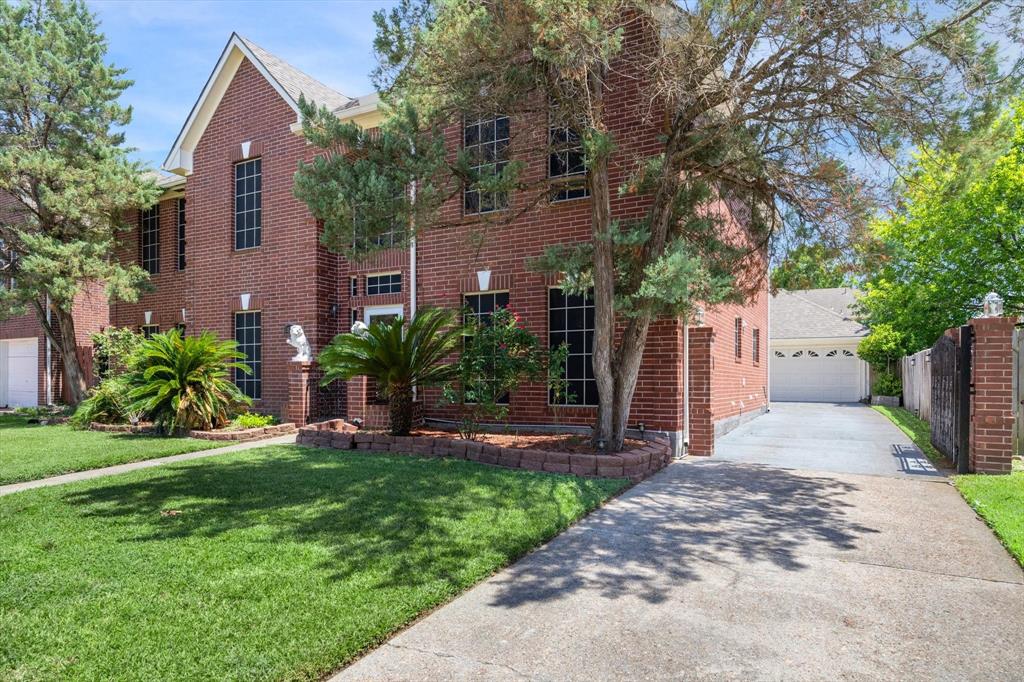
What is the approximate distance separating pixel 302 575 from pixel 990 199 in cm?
2058

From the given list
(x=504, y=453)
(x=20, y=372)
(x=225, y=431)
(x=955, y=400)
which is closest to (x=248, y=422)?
(x=225, y=431)

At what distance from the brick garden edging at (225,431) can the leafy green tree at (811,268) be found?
881 cm

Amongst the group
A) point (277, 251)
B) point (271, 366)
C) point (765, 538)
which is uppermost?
point (277, 251)

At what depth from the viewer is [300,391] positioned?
36.6ft

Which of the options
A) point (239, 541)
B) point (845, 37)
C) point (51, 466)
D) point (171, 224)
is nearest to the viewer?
point (239, 541)

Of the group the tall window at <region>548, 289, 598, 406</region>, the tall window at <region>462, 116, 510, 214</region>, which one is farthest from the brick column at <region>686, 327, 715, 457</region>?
the tall window at <region>462, 116, 510, 214</region>

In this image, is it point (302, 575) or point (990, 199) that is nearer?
point (302, 575)

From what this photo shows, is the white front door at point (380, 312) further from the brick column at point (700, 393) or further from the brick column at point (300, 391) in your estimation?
the brick column at point (700, 393)

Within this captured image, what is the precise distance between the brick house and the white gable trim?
3 centimetres

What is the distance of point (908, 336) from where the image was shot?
20.1 m

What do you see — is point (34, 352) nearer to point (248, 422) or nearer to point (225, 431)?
point (248, 422)

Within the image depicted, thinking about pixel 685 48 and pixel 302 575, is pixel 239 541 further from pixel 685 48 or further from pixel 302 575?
pixel 685 48

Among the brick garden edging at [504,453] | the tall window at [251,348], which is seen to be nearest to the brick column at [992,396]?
the brick garden edging at [504,453]

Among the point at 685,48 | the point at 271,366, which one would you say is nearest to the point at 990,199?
the point at 685,48
